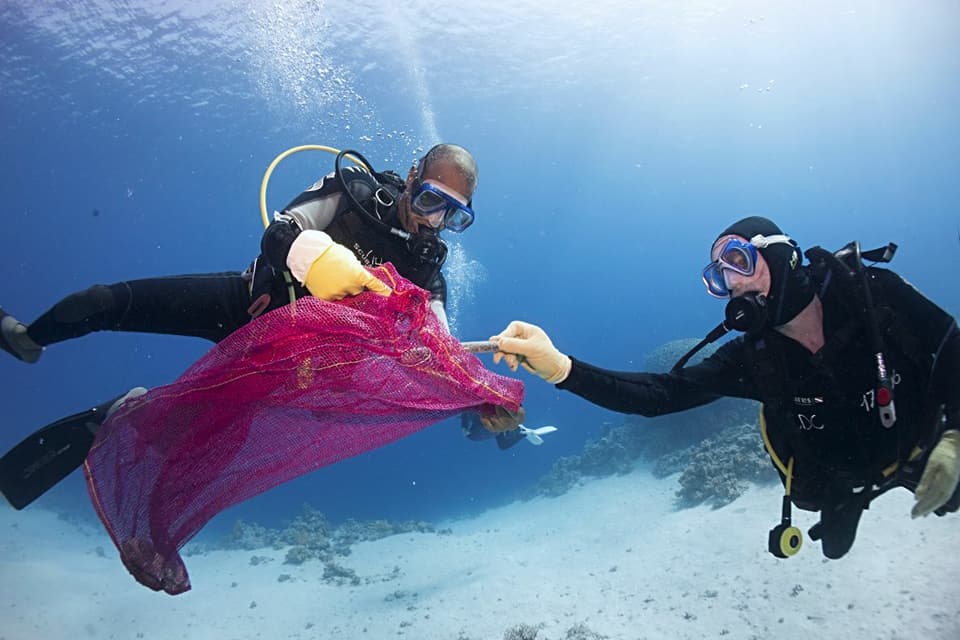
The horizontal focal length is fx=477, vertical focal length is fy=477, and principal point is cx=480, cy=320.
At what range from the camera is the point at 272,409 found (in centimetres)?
256

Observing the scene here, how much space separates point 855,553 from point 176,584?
7.41 m

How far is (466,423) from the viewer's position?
9992mm

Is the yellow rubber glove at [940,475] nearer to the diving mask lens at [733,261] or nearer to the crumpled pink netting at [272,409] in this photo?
the diving mask lens at [733,261]

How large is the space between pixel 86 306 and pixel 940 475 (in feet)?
19.0

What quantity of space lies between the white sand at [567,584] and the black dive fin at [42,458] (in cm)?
623

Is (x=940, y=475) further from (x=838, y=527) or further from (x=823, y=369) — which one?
(x=838, y=527)

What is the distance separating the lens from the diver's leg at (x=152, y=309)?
3.57 meters

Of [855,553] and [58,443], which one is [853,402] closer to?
[855,553]

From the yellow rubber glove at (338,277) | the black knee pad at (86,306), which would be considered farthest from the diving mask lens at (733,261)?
Result: the black knee pad at (86,306)

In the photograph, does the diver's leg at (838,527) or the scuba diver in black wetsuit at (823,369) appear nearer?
the scuba diver in black wetsuit at (823,369)

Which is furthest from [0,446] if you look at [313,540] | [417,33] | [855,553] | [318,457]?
[855,553]

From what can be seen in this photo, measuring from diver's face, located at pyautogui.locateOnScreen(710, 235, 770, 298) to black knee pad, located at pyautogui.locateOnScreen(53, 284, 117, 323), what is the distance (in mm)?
4572

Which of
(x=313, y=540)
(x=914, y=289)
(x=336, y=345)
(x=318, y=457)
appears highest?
(x=914, y=289)

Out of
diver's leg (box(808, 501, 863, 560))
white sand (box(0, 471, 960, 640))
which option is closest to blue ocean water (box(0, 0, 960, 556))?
white sand (box(0, 471, 960, 640))
